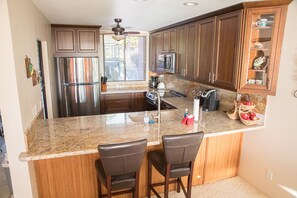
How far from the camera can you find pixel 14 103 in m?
1.73

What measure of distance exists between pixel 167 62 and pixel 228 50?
5.32ft

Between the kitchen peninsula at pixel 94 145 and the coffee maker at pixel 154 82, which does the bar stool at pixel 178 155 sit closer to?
the kitchen peninsula at pixel 94 145

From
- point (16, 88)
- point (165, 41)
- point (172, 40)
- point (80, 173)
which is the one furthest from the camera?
point (165, 41)

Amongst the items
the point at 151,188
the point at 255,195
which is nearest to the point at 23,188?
the point at 151,188

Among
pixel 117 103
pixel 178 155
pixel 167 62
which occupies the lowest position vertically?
pixel 117 103

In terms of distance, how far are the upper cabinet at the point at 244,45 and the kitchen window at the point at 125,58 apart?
8.94 feet

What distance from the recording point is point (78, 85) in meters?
4.58

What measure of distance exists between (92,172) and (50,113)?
1715mm

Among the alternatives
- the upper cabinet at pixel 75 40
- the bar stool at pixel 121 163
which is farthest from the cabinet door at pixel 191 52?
the upper cabinet at pixel 75 40

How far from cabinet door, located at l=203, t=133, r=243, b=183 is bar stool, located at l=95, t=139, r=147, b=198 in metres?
1.25

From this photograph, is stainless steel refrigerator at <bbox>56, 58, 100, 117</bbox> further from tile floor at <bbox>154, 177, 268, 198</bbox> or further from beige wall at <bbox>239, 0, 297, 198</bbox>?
beige wall at <bbox>239, 0, 297, 198</bbox>

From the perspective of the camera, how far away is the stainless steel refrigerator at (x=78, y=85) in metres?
4.45

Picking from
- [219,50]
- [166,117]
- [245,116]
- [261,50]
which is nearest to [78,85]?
[166,117]

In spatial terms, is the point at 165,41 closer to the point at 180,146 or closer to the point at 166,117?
the point at 166,117
